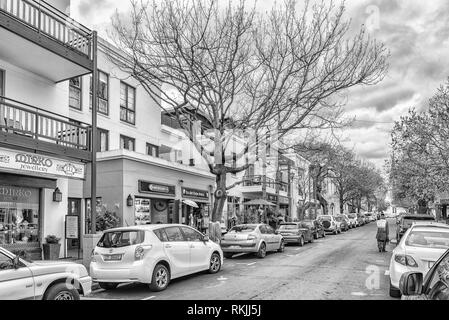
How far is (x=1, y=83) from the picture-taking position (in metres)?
13.1

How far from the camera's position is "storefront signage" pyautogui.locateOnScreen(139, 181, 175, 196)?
66.9ft

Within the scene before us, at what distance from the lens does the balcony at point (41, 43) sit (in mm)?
11945

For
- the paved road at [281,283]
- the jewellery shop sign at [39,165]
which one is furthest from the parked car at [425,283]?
the jewellery shop sign at [39,165]

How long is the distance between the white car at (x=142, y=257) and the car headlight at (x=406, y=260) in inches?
202

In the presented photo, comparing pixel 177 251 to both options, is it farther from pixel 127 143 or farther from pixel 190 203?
pixel 190 203

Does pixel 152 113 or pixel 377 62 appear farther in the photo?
pixel 152 113

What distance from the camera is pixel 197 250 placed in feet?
38.0

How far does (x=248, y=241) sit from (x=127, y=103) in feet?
32.3

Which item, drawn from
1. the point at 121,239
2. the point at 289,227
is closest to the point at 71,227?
the point at 121,239

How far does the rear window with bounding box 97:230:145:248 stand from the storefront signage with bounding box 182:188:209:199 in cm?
1369

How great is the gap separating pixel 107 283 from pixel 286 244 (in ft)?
48.0

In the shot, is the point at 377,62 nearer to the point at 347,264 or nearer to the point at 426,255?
the point at 347,264
